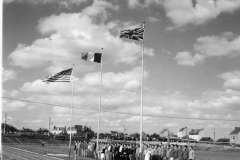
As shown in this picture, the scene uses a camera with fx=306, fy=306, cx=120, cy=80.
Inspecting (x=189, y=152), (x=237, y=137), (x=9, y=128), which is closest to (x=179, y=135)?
(x=237, y=137)

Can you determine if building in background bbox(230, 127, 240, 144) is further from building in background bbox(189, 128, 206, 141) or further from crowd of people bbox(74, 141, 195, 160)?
crowd of people bbox(74, 141, 195, 160)

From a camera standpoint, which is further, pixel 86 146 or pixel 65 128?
pixel 65 128

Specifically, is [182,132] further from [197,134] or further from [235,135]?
[235,135]

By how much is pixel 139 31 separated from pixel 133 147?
31.9ft

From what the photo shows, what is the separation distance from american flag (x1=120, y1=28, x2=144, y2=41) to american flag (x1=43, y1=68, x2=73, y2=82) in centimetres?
779

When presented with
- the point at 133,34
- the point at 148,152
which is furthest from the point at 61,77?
the point at 148,152

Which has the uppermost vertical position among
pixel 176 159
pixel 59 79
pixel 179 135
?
pixel 59 79

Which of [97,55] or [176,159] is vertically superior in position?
[97,55]

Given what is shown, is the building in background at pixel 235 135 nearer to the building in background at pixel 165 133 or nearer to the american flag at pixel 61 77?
the building in background at pixel 165 133

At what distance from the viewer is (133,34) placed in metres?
21.4

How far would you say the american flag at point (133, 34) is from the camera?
69.1ft

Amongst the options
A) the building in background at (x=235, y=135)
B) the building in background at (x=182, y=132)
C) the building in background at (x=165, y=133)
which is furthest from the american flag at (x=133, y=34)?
the building in background at (x=182, y=132)

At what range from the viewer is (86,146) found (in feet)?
108

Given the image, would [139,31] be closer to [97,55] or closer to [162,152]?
[97,55]
